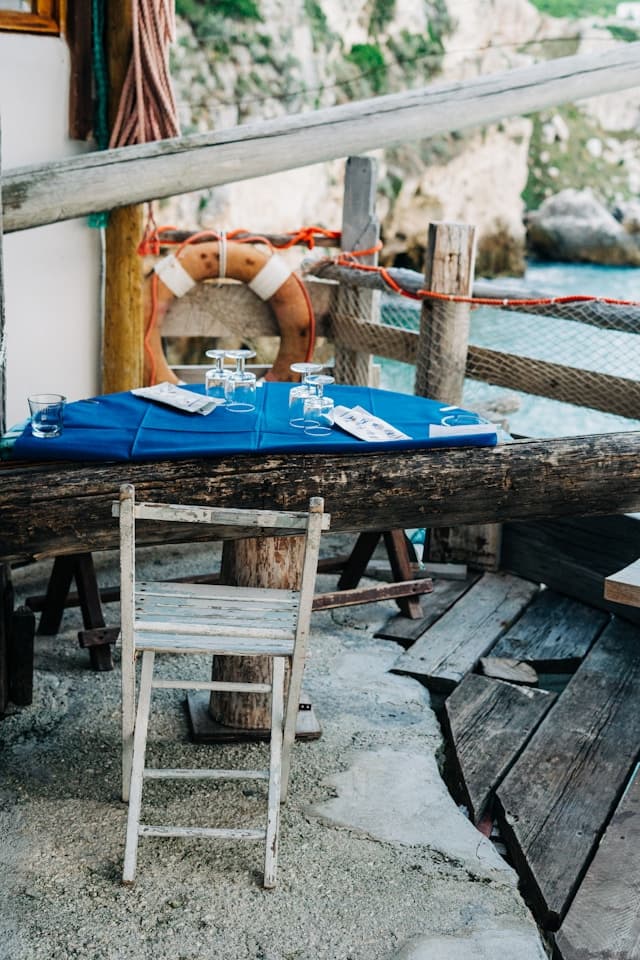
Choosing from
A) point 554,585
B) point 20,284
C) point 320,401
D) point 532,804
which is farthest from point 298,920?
point 20,284

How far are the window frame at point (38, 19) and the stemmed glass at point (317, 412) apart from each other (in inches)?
90.9

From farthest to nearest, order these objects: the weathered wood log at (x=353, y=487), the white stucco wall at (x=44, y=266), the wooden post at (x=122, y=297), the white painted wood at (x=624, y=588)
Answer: the wooden post at (x=122, y=297) < the white stucco wall at (x=44, y=266) < the weathered wood log at (x=353, y=487) < the white painted wood at (x=624, y=588)

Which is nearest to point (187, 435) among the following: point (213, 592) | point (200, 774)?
point (213, 592)

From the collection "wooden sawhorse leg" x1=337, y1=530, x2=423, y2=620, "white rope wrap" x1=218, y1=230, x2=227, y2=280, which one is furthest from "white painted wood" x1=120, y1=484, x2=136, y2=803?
"white rope wrap" x1=218, y1=230, x2=227, y2=280

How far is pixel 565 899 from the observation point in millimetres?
2754

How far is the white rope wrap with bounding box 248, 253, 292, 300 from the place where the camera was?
5363mm

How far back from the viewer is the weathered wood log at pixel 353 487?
3092 millimetres

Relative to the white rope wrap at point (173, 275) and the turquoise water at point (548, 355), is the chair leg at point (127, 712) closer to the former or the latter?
the white rope wrap at point (173, 275)

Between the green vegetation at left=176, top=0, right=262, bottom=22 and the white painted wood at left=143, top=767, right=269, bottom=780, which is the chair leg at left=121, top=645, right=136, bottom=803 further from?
the green vegetation at left=176, top=0, right=262, bottom=22

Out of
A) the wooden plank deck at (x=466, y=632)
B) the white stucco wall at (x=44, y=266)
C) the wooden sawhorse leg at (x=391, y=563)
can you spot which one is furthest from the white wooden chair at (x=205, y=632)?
the white stucco wall at (x=44, y=266)

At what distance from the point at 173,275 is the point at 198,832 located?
325 centimetres

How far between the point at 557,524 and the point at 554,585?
283mm

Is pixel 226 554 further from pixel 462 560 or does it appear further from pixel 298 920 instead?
pixel 462 560

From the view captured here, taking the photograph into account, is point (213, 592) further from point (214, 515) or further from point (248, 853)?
point (248, 853)
